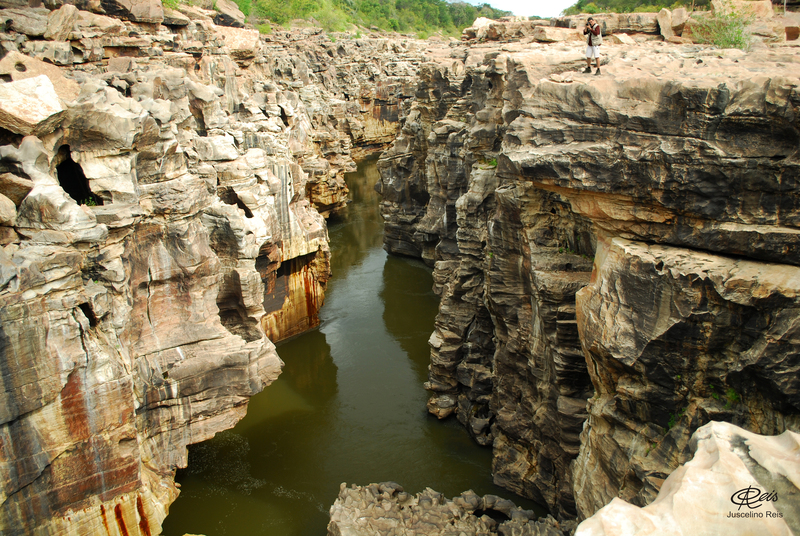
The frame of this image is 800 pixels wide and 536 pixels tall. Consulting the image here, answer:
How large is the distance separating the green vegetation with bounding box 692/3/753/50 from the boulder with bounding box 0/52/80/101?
16.3m

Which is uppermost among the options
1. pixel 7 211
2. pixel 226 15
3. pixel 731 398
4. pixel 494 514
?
pixel 226 15

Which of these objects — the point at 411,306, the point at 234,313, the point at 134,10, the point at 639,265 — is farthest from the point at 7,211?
the point at 411,306

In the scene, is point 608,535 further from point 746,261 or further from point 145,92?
point 145,92

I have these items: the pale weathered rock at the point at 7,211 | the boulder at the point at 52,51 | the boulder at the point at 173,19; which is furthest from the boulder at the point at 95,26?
the pale weathered rock at the point at 7,211

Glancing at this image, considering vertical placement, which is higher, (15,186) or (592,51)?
(592,51)

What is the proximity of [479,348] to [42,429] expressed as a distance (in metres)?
12.4

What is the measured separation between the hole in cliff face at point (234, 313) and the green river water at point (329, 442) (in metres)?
4.08

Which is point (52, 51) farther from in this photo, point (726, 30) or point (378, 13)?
point (378, 13)

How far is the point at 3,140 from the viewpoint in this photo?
1192 centimetres

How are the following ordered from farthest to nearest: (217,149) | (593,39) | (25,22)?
(25,22) → (217,149) → (593,39)

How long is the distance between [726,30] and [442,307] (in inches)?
460

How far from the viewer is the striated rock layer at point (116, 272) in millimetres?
11133

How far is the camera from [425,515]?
46.5ft

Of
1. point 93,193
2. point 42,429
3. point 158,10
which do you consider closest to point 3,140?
point 93,193
